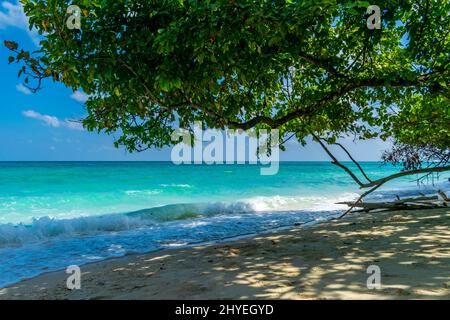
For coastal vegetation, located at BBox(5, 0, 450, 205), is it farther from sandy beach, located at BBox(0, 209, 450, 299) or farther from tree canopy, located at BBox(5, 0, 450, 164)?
sandy beach, located at BBox(0, 209, 450, 299)

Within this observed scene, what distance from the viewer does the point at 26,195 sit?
Answer: 2988 centimetres

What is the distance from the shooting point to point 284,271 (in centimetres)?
525

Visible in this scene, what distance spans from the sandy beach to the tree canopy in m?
2.68

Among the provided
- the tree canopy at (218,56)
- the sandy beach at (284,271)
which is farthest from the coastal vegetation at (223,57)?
the sandy beach at (284,271)

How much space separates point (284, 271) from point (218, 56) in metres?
3.37

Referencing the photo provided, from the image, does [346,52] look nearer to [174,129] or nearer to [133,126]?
[174,129]

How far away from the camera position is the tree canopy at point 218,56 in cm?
458

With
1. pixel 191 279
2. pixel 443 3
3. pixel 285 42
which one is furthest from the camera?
pixel 443 3

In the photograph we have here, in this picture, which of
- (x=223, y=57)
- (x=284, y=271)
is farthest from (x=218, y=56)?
(x=284, y=271)

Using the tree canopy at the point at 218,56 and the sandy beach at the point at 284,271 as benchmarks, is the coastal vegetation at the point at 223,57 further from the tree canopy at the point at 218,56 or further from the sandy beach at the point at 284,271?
the sandy beach at the point at 284,271

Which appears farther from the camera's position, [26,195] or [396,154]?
[26,195]

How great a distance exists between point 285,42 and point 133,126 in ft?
13.6

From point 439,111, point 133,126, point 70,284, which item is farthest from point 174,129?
point 439,111

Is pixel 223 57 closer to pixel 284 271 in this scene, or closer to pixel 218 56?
pixel 218 56
